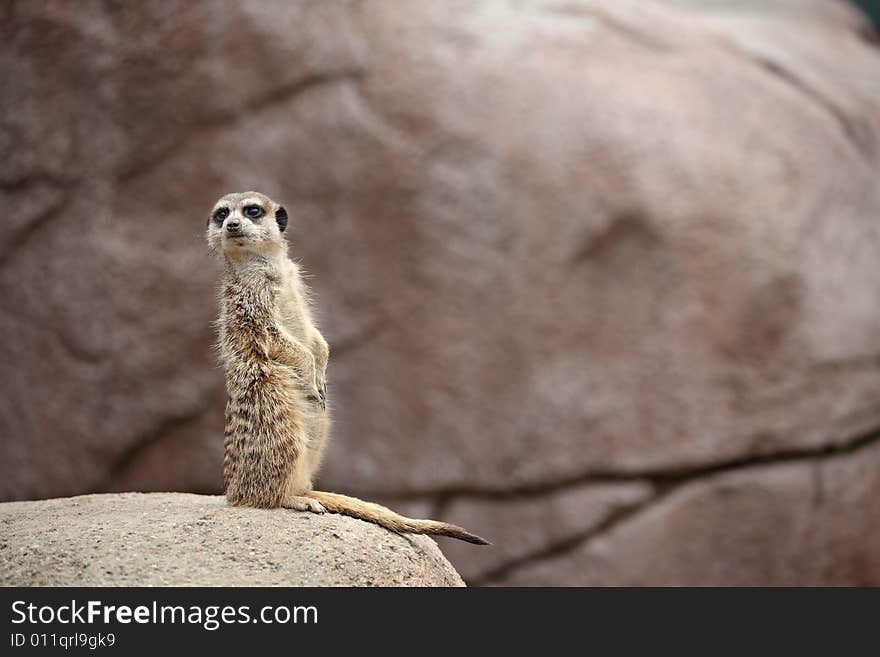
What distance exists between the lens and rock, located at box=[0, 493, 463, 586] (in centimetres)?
209

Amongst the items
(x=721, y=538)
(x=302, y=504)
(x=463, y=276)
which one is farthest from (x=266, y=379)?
(x=721, y=538)

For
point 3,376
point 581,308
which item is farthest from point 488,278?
point 3,376

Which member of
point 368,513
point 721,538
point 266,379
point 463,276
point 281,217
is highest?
point 281,217

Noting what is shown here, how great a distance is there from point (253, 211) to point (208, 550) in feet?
2.32

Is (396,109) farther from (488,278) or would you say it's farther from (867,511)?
(867,511)

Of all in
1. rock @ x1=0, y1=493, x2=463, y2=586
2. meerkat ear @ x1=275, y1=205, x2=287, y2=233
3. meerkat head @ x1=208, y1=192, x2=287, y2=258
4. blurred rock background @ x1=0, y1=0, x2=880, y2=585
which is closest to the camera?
rock @ x1=0, y1=493, x2=463, y2=586

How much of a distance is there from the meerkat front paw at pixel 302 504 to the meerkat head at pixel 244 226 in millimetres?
542

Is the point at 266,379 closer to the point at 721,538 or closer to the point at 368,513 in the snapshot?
the point at 368,513

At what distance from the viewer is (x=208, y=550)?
7.09 ft

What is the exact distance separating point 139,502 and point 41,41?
2863 millimetres

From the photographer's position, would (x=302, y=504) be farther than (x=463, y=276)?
No

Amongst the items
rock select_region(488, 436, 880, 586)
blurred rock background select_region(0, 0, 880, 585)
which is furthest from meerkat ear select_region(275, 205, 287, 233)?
rock select_region(488, 436, 880, 586)

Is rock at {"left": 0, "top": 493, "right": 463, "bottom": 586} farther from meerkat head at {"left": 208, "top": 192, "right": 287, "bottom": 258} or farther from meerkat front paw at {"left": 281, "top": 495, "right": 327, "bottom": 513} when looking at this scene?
meerkat head at {"left": 208, "top": 192, "right": 287, "bottom": 258}

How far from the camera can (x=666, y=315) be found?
4.64m
